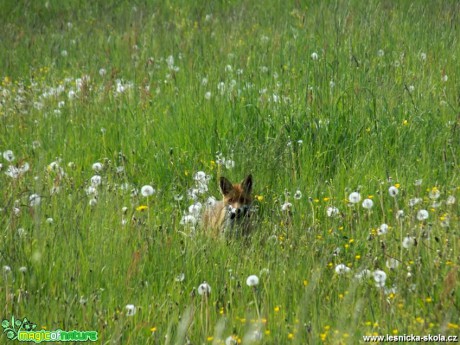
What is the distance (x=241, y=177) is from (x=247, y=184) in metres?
0.48

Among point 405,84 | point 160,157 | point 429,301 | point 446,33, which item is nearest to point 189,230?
point 160,157

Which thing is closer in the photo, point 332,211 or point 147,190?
point 332,211

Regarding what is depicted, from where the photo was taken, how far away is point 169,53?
A: 34.4ft

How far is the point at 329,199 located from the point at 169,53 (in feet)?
16.6

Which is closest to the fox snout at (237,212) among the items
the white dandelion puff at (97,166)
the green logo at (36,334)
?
the white dandelion puff at (97,166)

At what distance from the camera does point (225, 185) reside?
6.49 metres

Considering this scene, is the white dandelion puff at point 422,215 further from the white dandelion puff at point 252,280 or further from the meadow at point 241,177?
the white dandelion puff at point 252,280

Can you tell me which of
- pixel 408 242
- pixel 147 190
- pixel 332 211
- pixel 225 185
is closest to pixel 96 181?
pixel 147 190

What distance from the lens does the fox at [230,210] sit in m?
6.04

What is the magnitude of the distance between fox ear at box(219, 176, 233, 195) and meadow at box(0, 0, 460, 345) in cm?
18

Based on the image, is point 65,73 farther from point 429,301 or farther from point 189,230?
point 429,301

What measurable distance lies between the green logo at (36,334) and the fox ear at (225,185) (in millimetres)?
2506

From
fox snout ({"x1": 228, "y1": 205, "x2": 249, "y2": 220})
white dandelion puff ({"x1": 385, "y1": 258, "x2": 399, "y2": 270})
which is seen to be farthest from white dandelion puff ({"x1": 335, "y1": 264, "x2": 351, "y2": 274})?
fox snout ({"x1": 228, "y1": 205, "x2": 249, "y2": 220})

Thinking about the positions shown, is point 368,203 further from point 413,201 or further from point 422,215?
point 422,215
